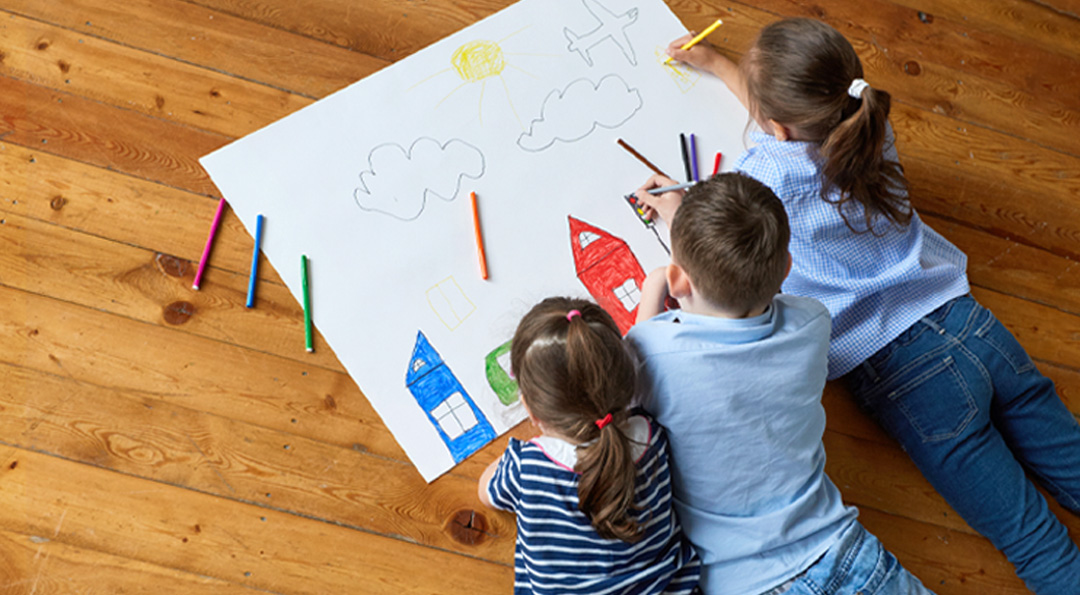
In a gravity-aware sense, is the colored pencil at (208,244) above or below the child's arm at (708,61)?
below

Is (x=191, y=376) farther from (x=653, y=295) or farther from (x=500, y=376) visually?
(x=653, y=295)

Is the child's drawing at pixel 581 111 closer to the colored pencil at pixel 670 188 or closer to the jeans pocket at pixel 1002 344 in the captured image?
the colored pencil at pixel 670 188

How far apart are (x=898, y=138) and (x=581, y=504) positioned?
845mm

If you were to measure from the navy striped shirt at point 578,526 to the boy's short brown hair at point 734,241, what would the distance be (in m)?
0.17

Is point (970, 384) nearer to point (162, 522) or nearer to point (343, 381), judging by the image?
point (343, 381)

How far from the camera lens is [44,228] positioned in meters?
0.92

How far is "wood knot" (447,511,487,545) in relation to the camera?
0.91m

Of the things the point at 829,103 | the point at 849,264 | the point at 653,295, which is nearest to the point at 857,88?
the point at 829,103

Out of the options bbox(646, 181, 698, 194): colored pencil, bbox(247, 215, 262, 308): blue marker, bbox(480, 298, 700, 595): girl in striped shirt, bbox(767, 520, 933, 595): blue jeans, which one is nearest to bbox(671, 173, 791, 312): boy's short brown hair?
bbox(480, 298, 700, 595): girl in striped shirt

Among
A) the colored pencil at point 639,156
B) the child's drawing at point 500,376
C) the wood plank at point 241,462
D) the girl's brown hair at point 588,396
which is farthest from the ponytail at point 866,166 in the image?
the wood plank at point 241,462

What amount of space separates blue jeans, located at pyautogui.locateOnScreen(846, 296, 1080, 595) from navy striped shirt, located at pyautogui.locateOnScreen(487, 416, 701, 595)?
393 millimetres

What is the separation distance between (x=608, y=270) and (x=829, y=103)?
345 mm

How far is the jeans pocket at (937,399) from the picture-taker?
92cm

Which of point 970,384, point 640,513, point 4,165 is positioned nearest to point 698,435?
point 640,513
